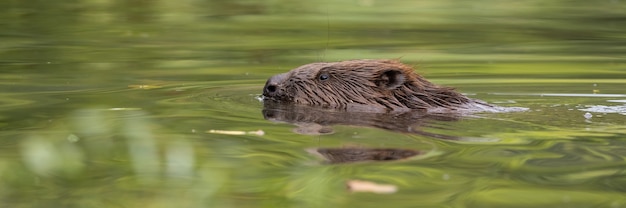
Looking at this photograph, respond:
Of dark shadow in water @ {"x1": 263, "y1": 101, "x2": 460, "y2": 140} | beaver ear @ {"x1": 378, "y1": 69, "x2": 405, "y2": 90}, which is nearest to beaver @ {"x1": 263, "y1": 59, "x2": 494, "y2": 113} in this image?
beaver ear @ {"x1": 378, "y1": 69, "x2": 405, "y2": 90}

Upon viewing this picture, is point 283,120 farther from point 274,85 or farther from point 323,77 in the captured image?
point 323,77

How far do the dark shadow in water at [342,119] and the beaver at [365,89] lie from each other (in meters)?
0.15

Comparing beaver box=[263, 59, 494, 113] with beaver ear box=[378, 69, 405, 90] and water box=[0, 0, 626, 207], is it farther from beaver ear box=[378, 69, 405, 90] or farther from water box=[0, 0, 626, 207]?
water box=[0, 0, 626, 207]

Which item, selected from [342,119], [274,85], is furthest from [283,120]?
[274,85]

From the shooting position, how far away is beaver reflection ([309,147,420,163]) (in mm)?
4609

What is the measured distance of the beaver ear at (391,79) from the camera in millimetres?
6547

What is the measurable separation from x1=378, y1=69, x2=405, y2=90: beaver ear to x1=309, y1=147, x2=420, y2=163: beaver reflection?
1.71m

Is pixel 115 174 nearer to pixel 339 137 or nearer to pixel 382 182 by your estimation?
pixel 382 182

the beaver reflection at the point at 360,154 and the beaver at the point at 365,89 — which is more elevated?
the beaver reflection at the point at 360,154

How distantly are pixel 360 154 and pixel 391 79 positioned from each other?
1.92 metres

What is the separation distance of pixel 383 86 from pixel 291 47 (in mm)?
3904

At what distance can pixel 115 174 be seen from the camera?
422cm

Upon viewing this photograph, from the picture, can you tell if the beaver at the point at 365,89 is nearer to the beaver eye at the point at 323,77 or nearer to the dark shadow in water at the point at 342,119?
the beaver eye at the point at 323,77

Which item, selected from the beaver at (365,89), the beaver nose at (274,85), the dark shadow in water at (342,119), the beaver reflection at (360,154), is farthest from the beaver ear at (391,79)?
the beaver reflection at (360,154)
